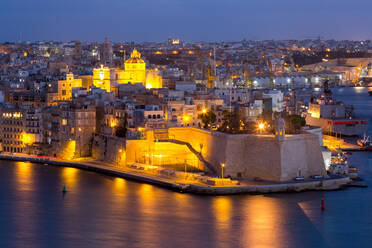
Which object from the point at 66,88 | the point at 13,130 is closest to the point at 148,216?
the point at 13,130

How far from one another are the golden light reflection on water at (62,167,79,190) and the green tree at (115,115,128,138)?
123 cm

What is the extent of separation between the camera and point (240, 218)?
41.1ft

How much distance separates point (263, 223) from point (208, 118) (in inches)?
254

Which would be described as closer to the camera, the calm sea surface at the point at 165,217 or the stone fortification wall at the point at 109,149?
the calm sea surface at the point at 165,217

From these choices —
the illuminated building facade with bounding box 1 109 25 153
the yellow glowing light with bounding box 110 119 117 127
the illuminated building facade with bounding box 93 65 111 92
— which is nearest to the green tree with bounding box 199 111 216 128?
the yellow glowing light with bounding box 110 119 117 127

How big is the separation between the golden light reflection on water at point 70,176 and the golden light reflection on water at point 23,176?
69cm

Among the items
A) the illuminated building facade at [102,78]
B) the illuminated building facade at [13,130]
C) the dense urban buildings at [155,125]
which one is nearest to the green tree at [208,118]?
the dense urban buildings at [155,125]

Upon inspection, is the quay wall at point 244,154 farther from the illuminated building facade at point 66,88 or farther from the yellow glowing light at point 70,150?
the illuminated building facade at point 66,88

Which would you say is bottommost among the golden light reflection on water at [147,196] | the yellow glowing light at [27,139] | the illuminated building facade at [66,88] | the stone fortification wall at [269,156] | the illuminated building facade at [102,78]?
the golden light reflection on water at [147,196]

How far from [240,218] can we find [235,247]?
1445mm

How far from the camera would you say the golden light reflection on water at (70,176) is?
50.1 ft

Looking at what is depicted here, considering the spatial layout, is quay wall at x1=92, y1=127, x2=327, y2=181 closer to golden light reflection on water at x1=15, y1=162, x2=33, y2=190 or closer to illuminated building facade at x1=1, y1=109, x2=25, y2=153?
golden light reflection on water at x1=15, y1=162, x2=33, y2=190

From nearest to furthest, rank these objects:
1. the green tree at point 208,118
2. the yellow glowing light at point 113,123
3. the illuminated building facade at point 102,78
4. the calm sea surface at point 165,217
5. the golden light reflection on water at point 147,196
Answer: the calm sea surface at point 165,217
the golden light reflection on water at point 147,196
the yellow glowing light at point 113,123
the green tree at point 208,118
the illuminated building facade at point 102,78

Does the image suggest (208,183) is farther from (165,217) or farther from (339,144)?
(339,144)
